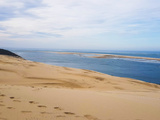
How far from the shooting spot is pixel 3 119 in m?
2.33

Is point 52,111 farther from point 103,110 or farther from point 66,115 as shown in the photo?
point 103,110

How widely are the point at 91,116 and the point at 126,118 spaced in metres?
0.72

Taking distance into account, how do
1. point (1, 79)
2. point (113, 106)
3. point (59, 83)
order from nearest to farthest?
point (113, 106)
point (1, 79)
point (59, 83)

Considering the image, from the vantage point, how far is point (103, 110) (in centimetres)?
308

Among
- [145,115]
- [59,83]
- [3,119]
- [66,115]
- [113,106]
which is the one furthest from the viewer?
[59,83]

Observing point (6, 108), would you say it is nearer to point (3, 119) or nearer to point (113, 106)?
point (3, 119)

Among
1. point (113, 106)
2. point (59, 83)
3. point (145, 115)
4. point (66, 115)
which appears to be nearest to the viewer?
point (66, 115)

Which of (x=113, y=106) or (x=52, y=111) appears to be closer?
(x=52, y=111)

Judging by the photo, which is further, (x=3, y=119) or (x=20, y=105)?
(x=20, y=105)

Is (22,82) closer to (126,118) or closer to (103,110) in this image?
(103,110)

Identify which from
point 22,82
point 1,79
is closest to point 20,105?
point 22,82

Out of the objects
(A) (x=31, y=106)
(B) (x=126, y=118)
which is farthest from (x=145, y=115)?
(A) (x=31, y=106)

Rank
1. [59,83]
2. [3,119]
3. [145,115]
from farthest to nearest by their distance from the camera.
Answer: [59,83]
[145,115]
[3,119]

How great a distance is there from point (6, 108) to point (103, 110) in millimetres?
2097
